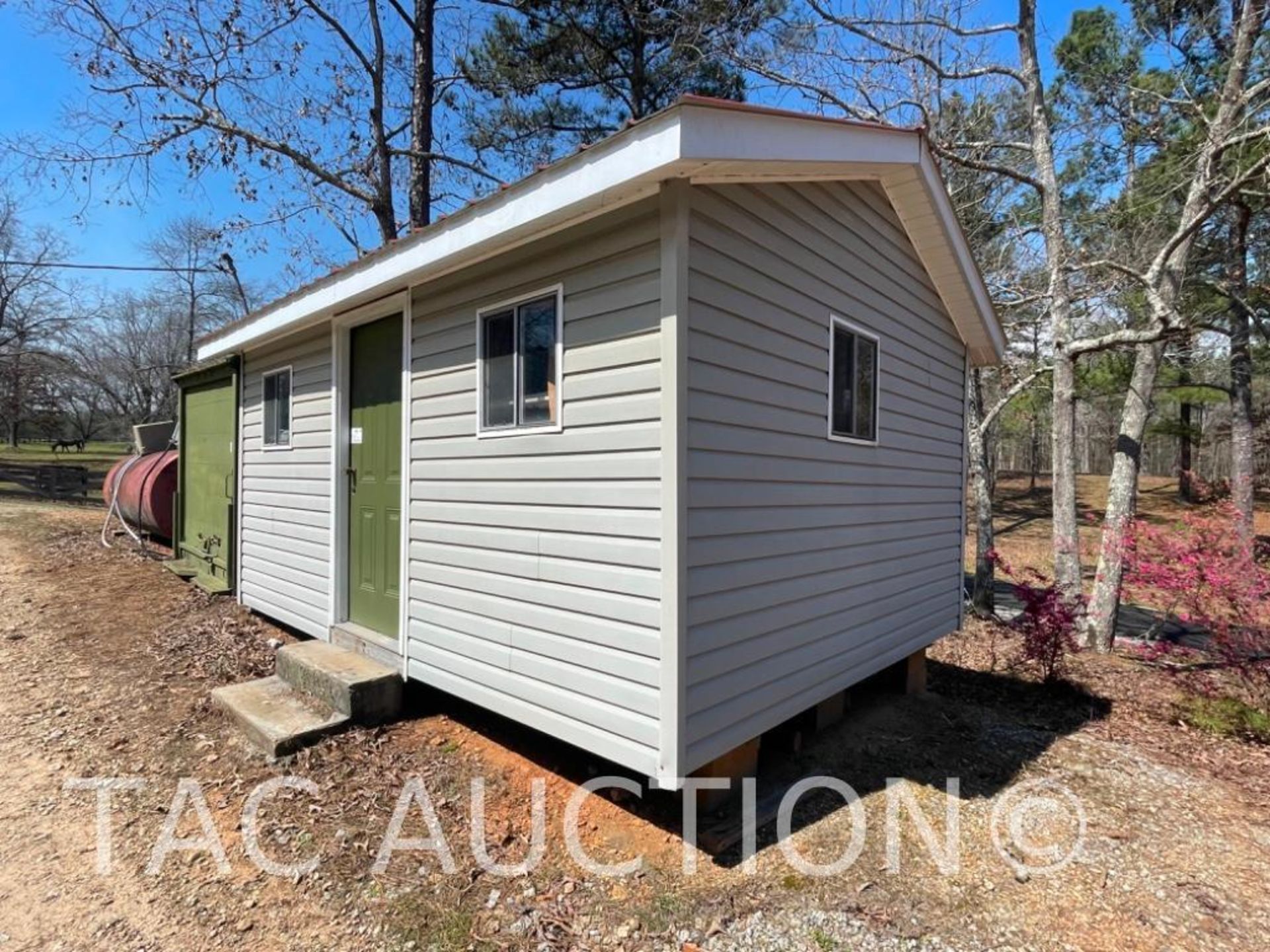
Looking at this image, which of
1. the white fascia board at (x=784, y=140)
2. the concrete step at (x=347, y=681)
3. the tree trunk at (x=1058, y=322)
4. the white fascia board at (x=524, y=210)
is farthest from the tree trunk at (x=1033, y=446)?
the concrete step at (x=347, y=681)

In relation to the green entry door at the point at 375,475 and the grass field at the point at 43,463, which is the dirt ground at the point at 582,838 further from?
the grass field at the point at 43,463

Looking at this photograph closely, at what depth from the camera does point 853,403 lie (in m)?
4.19

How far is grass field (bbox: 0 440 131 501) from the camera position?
614 inches

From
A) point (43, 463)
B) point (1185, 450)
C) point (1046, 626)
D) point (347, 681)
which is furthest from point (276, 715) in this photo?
point (1185, 450)

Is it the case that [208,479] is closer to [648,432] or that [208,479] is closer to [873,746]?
[648,432]

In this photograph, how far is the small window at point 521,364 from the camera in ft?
10.7

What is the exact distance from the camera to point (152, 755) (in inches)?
142

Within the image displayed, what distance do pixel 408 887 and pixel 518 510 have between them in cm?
170

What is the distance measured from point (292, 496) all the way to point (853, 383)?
4.51 metres

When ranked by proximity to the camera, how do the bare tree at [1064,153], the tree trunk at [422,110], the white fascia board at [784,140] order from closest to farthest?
the white fascia board at [784,140]
the bare tree at [1064,153]
the tree trunk at [422,110]

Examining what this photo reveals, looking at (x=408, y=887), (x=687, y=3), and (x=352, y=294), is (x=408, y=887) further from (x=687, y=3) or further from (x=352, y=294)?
(x=687, y=3)

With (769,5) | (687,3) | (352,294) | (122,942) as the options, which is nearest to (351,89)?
(687,3)

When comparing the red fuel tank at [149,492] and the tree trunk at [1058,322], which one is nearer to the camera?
the tree trunk at [1058,322]

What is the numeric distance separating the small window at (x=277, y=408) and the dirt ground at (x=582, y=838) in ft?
6.21
